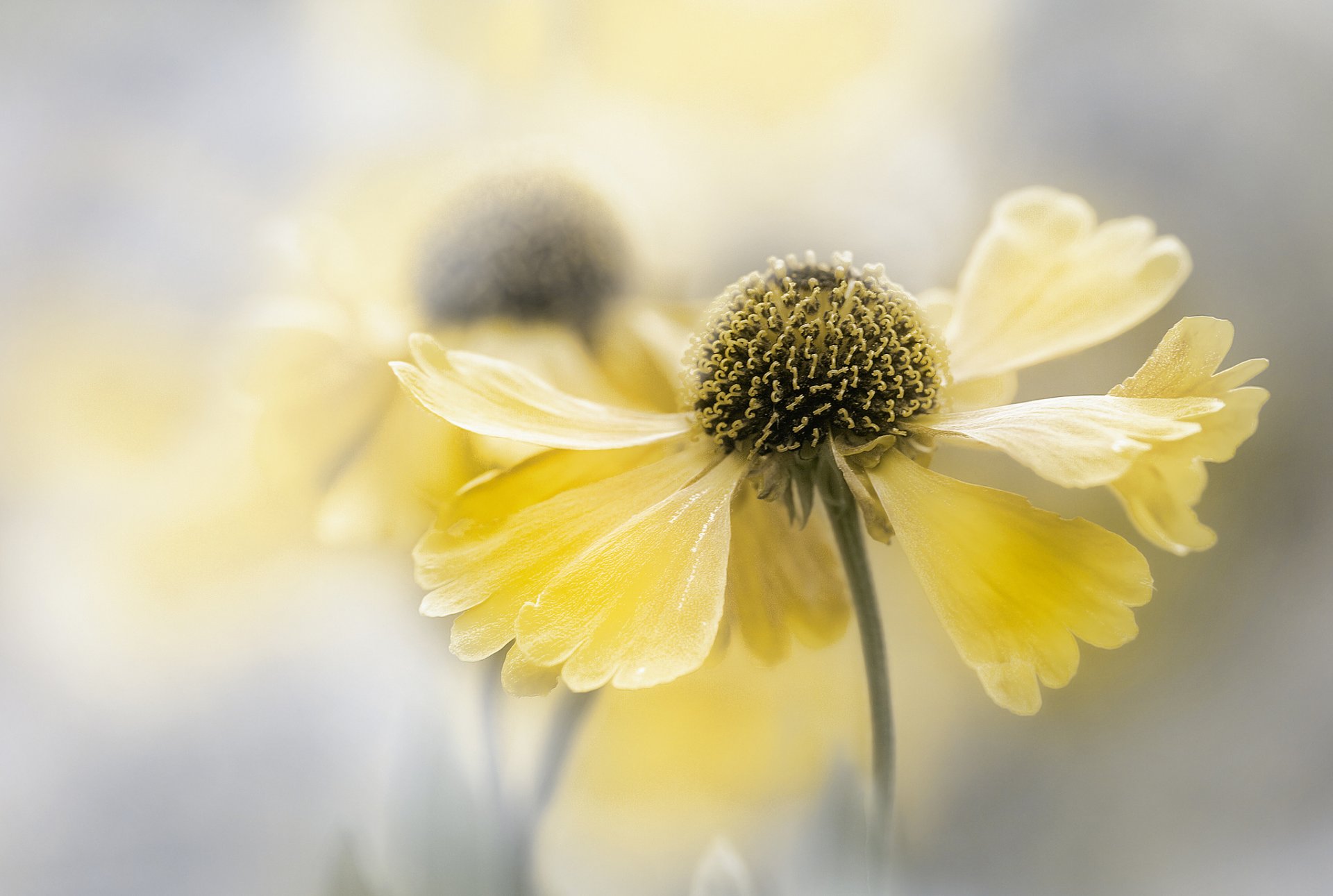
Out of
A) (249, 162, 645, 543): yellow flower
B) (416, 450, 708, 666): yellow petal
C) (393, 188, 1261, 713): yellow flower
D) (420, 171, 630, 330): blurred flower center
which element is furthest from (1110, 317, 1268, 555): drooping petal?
(420, 171, 630, 330): blurred flower center

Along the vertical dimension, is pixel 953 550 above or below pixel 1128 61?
below

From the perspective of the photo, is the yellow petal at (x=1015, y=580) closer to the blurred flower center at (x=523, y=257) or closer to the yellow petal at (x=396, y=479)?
the yellow petal at (x=396, y=479)

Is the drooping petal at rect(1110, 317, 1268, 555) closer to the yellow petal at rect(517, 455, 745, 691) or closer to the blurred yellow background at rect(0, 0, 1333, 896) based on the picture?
the yellow petal at rect(517, 455, 745, 691)

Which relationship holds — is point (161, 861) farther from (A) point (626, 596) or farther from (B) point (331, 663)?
(A) point (626, 596)

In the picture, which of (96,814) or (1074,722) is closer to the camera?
(96,814)

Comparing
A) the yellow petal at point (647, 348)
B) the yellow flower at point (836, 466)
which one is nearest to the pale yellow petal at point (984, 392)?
the yellow flower at point (836, 466)

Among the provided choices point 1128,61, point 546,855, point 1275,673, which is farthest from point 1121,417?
point 1128,61

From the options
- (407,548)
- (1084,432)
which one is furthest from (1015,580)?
(407,548)

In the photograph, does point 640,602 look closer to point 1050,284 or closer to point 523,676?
point 523,676
